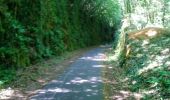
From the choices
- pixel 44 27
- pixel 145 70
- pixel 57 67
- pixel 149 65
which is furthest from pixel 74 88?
pixel 44 27

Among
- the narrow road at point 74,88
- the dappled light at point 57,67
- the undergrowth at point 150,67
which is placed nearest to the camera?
the undergrowth at point 150,67

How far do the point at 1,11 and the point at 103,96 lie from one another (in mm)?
7168

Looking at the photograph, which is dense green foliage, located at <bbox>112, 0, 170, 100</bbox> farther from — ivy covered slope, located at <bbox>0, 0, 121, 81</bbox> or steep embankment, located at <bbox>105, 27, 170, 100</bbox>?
ivy covered slope, located at <bbox>0, 0, 121, 81</bbox>

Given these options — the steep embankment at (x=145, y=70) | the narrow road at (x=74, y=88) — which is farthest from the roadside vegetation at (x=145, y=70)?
the narrow road at (x=74, y=88)

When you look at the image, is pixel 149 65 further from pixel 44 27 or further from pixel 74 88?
pixel 44 27

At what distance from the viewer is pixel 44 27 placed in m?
23.6

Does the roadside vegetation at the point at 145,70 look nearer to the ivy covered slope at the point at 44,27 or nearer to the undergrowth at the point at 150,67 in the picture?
the undergrowth at the point at 150,67

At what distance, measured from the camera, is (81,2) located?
145 feet

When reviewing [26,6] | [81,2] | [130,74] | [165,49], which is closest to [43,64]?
[26,6]

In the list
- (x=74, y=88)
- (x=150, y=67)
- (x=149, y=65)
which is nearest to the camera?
(x=74, y=88)

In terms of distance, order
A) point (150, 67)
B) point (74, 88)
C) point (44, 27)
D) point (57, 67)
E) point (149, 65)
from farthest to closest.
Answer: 1. point (44, 27)
2. point (57, 67)
3. point (149, 65)
4. point (150, 67)
5. point (74, 88)

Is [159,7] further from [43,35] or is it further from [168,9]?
[43,35]

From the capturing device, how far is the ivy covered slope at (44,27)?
50.3 feet

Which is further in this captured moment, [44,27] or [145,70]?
[44,27]
